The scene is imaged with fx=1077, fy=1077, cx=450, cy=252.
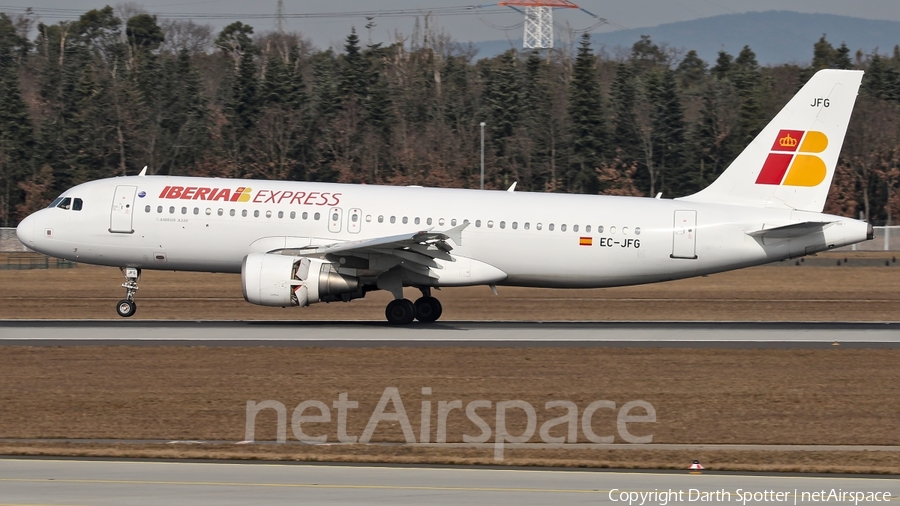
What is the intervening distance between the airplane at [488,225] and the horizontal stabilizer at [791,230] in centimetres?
3

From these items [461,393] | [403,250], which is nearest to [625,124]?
[403,250]

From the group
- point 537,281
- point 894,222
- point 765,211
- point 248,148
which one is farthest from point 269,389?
point 894,222

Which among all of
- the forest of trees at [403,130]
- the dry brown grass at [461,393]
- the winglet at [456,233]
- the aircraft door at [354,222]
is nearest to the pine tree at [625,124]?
the forest of trees at [403,130]

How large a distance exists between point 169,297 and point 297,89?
51.7 meters

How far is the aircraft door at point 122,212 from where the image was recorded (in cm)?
2944

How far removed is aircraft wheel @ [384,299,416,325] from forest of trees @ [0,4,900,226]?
47.5 metres

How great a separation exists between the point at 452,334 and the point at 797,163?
1103cm

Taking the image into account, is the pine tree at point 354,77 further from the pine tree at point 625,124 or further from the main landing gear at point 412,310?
the main landing gear at point 412,310

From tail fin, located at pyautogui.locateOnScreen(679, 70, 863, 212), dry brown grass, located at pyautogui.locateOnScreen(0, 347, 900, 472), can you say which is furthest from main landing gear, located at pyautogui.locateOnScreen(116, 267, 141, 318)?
tail fin, located at pyautogui.locateOnScreen(679, 70, 863, 212)

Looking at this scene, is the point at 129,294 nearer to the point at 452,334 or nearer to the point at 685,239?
the point at 452,334

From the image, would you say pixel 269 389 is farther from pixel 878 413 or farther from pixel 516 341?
pixel 878 413

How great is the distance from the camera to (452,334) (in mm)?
27188

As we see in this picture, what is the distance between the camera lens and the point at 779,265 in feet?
185

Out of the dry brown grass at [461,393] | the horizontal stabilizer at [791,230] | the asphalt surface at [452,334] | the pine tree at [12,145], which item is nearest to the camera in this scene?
the dry brown grass at [461,393]
